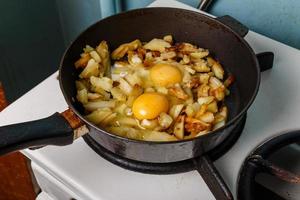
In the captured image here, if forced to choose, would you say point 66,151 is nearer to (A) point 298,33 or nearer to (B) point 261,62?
(B) point 261,62

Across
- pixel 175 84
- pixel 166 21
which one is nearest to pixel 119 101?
pixel 175 84

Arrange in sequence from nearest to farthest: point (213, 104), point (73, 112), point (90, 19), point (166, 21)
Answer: point (73, 112) < point (213, 104) < point (166, 21) < point (90, 19)

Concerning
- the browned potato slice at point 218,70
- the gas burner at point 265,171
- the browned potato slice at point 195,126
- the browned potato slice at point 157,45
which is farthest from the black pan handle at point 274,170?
the browned potato slice at point 157,45

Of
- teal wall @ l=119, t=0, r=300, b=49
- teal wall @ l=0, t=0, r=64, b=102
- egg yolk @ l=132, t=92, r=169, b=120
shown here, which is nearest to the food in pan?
egg yolk @ l=132, t=92, r=169, b=120

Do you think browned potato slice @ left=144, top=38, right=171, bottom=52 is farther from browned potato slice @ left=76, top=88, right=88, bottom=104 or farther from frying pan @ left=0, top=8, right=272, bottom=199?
browned potato slice @ left=76, top=88, right=88, bottom=104

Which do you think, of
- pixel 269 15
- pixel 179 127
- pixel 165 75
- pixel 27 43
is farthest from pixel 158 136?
pixel 27 43

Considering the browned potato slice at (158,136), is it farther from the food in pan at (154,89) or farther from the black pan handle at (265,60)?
the black pan handle at (265,60)

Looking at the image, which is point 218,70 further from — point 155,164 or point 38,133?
point 38,133
